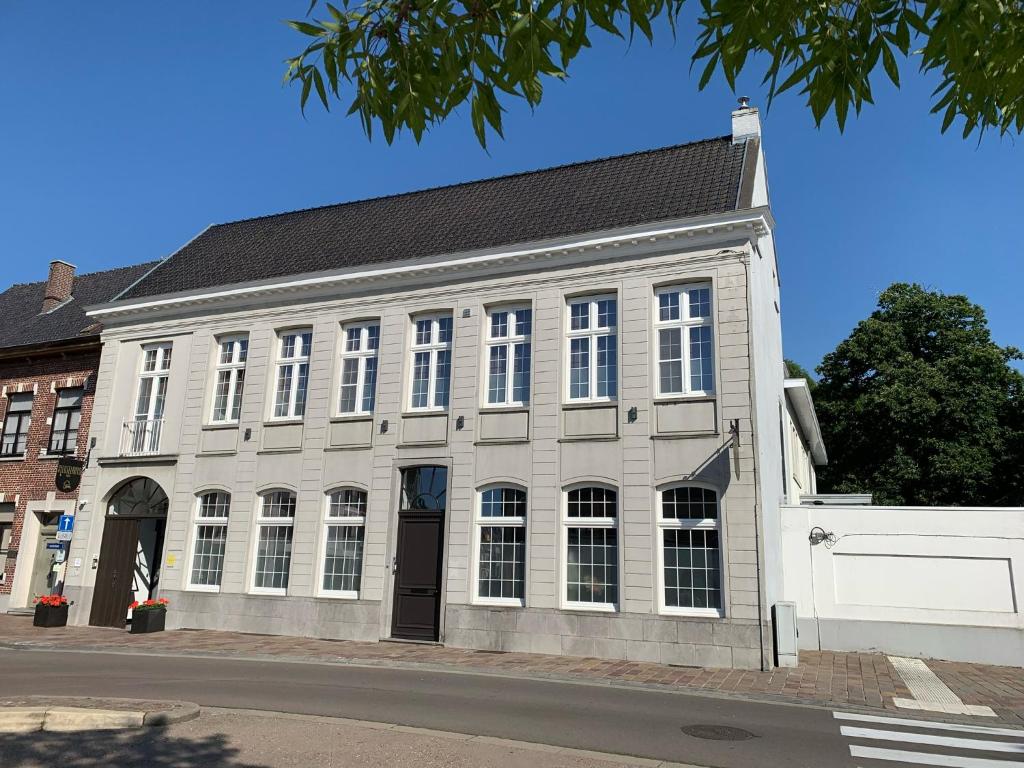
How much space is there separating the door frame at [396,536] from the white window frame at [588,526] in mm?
2543

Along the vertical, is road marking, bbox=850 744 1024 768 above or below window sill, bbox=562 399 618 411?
below

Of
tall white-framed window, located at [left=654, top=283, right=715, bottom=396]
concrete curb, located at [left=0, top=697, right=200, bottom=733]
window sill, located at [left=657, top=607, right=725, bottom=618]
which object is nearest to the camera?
concrete curb, located at [left=0, top=697, right=200, bottom=733]

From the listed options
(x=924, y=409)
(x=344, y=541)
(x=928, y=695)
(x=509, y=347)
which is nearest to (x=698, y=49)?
(x=928, y=695)

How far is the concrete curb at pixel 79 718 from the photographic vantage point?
6895 mm

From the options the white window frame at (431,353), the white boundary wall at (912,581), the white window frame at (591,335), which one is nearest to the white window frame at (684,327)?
the white window frame at (591,335)

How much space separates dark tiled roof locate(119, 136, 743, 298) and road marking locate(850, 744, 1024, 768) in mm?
10804

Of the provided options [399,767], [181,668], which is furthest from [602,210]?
[399,767]

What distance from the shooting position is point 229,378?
19766 millimetres

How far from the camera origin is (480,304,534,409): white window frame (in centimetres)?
1648

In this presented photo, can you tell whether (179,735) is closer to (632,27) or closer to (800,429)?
(632,27)

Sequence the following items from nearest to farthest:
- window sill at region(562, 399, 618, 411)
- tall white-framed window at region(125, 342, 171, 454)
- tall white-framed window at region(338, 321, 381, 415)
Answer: window sill at region(562, 399, 618, 411), tall white-framed window at region(338, 321, 381, 415), tall white-framed window at region(125, 342, 171, 454)

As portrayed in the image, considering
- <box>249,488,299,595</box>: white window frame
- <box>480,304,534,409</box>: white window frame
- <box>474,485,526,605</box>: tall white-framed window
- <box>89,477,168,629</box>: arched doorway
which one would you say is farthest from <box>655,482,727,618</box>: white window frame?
<box>89,477,168,629</box>: arched doorway

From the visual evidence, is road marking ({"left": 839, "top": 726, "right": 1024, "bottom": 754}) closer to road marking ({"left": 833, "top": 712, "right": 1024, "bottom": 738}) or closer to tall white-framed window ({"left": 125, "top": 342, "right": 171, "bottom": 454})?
road marking ({"left": 833, "top": 712, "right": 1024, "bottom": 738})

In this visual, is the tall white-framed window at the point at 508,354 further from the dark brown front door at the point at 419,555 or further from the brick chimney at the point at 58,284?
the brick chimney at the point at 58,284
